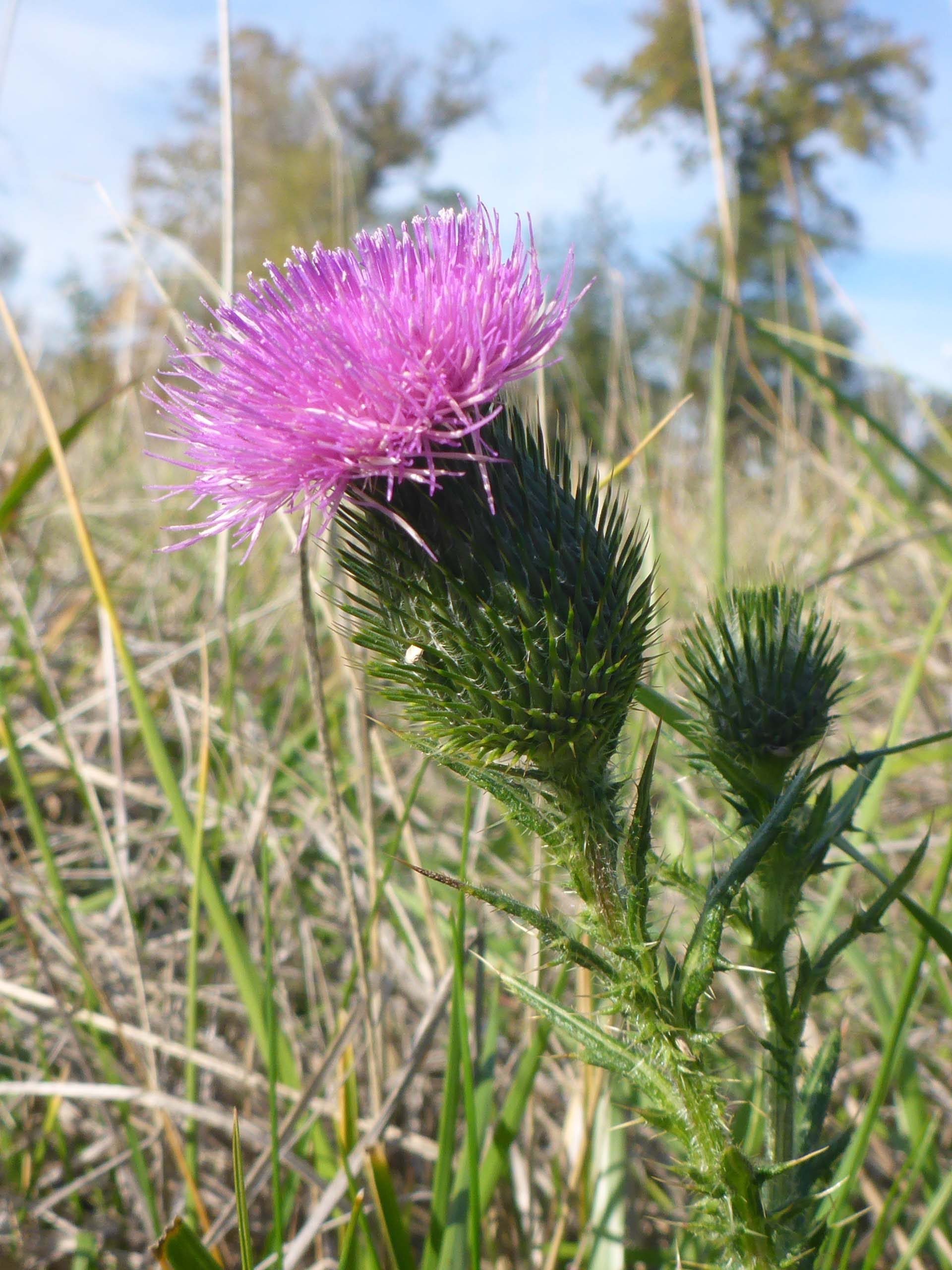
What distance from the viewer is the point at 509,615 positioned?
122 cm

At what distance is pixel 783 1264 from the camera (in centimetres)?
96

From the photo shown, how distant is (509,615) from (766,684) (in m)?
0.38

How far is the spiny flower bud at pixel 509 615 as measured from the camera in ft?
3.83

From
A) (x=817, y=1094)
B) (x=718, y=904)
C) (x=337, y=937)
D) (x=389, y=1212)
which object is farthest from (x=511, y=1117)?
(x=337, y=937)

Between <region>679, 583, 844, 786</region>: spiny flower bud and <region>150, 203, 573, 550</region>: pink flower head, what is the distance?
0.47 m

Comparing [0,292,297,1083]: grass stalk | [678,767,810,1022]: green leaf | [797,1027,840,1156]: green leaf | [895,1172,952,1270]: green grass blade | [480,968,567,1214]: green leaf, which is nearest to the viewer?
[678,767,810,1022]: green leaf

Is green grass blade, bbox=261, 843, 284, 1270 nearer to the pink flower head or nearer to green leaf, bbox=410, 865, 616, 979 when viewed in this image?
green leaf, bbox=410, 865, 616, 979

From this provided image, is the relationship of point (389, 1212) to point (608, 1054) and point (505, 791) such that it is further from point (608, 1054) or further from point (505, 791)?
point (505, 791)

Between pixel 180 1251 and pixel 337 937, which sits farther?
pixel 337 937

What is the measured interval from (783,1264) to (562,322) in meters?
1.07

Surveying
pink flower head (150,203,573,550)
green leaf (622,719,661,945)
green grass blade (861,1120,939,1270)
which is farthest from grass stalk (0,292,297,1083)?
green grass blade (861,1120,939,1270)

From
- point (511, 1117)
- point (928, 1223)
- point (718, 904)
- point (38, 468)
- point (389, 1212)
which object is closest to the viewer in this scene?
point (718, 904)

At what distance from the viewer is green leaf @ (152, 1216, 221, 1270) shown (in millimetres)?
1009

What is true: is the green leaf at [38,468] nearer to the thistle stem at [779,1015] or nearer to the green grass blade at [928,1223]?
the thistle stem at [779,1015]
